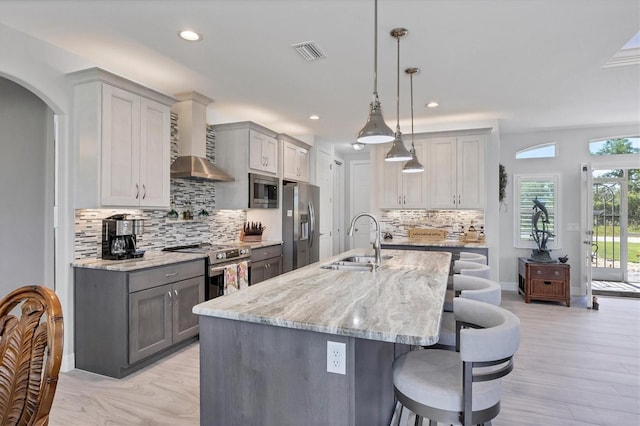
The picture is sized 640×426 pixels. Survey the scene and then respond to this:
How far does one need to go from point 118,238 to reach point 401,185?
4.08 meters

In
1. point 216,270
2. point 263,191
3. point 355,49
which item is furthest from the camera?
point 263,191

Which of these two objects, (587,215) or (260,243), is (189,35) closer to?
(260,243)

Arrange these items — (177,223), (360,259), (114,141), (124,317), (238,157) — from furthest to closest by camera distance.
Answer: (238,157), (177,223), (360,259), (114,141), (124,317)

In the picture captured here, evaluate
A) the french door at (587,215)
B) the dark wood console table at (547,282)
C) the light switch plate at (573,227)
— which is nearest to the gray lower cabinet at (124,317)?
the dark wood console table at (547,282)

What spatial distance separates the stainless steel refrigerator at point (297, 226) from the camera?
5.36 metres

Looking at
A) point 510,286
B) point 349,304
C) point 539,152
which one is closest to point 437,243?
point 510,286

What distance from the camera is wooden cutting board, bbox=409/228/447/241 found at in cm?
560

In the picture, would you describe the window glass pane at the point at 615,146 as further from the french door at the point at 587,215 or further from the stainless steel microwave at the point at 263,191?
the stainless steel microwave at the point at 263,191

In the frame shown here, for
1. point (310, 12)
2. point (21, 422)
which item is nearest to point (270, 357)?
point (21, 422)

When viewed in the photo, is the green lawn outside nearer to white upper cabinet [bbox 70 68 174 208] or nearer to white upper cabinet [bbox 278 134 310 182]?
white upper cabinet [bbox 278 134 310 182]

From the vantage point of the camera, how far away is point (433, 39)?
114 inches

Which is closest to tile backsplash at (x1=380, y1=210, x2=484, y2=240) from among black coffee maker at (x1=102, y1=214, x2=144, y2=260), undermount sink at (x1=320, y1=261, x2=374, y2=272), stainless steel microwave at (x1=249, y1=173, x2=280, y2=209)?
stainless steel microwave at (x1=249, y1=173, x2=280, y2=209)

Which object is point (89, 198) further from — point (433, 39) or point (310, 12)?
point (433, 39)

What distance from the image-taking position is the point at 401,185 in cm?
577
